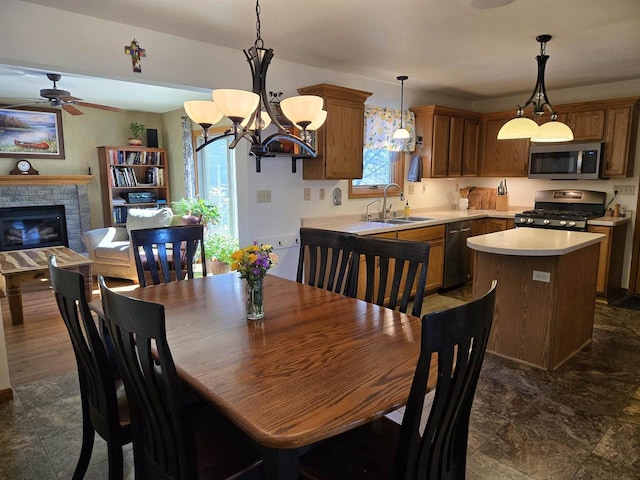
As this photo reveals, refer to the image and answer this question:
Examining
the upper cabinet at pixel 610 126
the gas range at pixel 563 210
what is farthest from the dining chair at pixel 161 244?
the upper cabinet at pixel 610 126

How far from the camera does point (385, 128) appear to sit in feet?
15.2

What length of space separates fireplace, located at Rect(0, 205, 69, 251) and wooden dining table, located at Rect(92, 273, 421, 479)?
16.9 ft

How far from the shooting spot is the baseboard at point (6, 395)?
2.48 metres

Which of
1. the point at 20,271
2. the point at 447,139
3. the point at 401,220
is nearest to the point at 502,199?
the point at 447,139

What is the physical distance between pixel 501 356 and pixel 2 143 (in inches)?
260

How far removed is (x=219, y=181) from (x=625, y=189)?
16.8 ft

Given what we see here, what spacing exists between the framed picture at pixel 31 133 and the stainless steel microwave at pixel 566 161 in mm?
6513

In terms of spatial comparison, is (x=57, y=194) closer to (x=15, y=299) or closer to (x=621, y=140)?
(x=15, y=299)

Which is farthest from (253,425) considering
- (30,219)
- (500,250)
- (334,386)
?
(30,219)

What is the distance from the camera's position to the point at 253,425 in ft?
3.29

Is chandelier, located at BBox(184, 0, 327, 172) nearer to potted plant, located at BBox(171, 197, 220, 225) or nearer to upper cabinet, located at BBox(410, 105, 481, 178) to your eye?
upper cabinet, located at BBox(410, 105, 481, 178)

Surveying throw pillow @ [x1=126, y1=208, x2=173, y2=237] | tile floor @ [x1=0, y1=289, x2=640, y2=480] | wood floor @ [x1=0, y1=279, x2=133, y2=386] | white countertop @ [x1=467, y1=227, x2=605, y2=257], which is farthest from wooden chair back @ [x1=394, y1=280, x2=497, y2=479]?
throw pillow @ [x1=126, y1=208, x2=173, y2=237]

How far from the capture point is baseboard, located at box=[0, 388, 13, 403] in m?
2.48

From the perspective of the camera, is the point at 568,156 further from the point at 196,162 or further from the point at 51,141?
the point at 51,141
